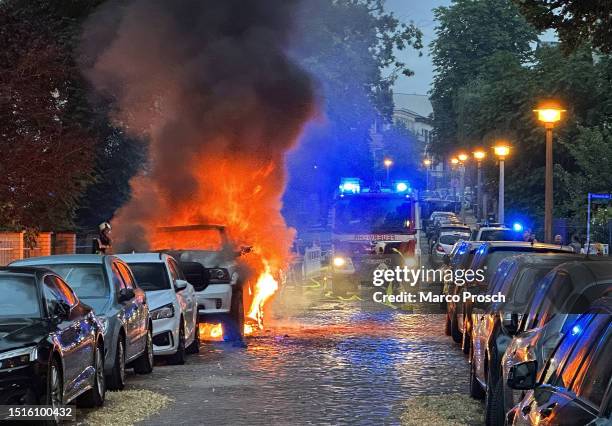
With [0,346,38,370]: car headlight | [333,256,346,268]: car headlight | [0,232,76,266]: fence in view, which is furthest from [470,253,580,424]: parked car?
[333,256,346,268]: car headlight

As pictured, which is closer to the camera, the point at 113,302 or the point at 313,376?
the point at 113,302

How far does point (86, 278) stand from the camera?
521 inches

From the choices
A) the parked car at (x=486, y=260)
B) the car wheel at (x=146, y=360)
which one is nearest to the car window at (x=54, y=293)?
the car wheel at (x=146, y=360)

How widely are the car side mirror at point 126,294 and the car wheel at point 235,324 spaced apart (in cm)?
470

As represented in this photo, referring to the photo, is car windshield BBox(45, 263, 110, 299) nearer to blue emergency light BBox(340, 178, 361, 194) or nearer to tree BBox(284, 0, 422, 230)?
blue emergency light BBox(340, 178, 361, 194)

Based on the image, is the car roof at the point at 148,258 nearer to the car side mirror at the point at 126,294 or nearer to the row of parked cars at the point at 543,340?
the car side mirror at the point at 126,294

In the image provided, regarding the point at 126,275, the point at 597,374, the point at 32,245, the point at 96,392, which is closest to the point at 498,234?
the point at 32,245

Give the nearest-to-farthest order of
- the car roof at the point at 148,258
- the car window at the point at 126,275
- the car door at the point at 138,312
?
the car door at the point at 138,312 → the car window at the point at 126,275 → the car roof at the point at 148,258

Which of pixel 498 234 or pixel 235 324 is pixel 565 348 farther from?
pixel 498 234

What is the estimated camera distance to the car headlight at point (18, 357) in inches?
344

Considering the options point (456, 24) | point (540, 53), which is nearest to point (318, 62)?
point (540, 53)

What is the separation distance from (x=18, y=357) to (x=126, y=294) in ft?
13.2

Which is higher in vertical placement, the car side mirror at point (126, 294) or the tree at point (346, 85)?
the tree at point (346, 85)

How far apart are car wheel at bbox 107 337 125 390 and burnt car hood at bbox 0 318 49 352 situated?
2610 mm
